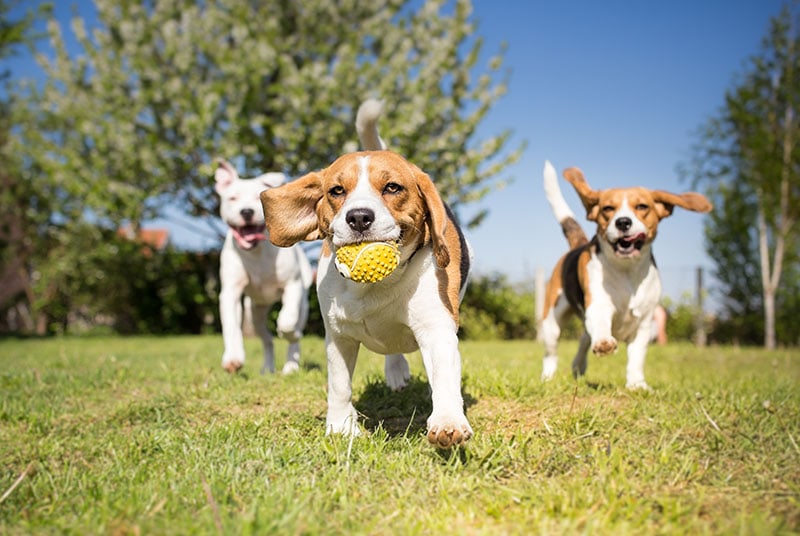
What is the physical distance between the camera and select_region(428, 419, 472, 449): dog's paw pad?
2.53 metres

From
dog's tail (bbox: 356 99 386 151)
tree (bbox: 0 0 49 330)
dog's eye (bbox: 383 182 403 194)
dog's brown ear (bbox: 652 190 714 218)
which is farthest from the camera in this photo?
tree (bbox: 0 0 49 330)

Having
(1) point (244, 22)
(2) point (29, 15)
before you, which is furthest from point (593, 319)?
(2) point (29, 15)

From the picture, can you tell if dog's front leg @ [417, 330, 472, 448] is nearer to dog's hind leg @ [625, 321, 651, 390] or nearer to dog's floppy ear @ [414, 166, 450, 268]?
dog's floppy ear @ [414, 166, 450, 268]

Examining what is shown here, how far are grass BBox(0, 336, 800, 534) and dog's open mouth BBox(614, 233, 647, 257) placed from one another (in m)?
1.05

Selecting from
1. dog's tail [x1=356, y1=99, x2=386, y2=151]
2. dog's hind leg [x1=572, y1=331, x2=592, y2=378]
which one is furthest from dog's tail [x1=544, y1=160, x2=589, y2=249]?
dog's tail [x1=356, y1=99, x2=386, y2=151]

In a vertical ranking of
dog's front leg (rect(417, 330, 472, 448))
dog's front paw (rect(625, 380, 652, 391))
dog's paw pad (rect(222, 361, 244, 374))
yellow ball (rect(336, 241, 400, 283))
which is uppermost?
yellow ball (rect(336, 241, 400, 283))

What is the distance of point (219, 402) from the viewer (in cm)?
427

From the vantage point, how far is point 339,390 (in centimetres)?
329

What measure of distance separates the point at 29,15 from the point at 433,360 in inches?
705

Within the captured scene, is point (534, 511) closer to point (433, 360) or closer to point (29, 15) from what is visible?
point (433, 360)

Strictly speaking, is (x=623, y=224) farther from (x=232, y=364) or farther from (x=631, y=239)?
(x=232, y=364)

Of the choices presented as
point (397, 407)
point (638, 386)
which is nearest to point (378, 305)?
point (397, 407)

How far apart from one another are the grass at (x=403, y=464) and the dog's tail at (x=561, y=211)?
2.02m

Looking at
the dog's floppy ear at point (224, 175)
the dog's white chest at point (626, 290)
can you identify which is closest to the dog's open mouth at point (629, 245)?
the dog's white chest at point (626, 290)
